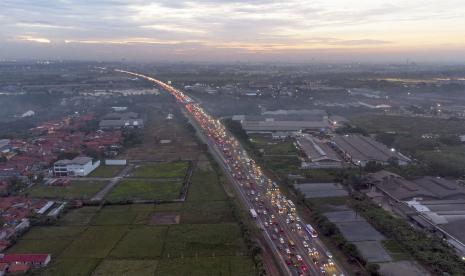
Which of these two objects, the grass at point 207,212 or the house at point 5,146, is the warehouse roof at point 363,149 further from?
the house at point 5,146

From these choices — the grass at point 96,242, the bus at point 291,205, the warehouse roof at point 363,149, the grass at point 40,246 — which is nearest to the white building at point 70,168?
the grass at point 96,242

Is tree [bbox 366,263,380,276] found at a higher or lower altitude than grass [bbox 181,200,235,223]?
higher

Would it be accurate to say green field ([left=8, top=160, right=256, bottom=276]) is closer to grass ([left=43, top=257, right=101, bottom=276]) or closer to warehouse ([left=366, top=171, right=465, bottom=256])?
grass ([left=43, top=257, right=101, bottom=276])

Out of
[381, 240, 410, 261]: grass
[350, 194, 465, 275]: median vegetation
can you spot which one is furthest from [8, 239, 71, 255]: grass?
[350, 194, 465, 275]: median vegetation

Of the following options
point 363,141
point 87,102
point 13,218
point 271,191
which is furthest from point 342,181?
point 87,102

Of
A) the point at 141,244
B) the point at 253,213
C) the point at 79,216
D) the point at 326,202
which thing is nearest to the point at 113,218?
the point at 79,216

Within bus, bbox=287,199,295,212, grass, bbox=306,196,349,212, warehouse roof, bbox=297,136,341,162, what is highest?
warehouse roof, bbox=297,136,341,162

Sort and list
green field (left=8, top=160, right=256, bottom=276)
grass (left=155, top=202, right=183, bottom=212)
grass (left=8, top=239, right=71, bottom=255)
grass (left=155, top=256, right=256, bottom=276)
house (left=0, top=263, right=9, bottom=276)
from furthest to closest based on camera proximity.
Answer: grass (left=155, top=202, right=183, bottom=212), grass (left=8, top=239, right=71, bottom=255), green field (left=8, top=160, right=256, bottom=276), grass (left=155, top=256, right=256, bottom=276), house (left=0, top=263, right=9, bottom=276)
